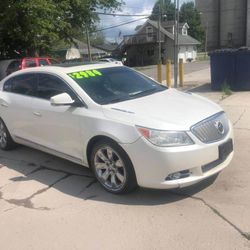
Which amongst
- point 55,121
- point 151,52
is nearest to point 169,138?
point 55,121

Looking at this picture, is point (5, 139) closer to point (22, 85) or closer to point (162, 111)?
point (22, 85)

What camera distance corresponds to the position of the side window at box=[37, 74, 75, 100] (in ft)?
19.6

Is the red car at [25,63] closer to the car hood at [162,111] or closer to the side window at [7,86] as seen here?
the side window at [7,86]

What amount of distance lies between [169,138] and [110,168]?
0.94 m

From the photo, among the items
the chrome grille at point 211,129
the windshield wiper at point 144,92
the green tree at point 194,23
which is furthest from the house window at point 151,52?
the chrome grille at point 211,129

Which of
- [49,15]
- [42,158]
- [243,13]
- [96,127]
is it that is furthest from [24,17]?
[243,13]

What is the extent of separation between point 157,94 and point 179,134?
139 cm

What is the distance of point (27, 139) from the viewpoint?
6.79 meters

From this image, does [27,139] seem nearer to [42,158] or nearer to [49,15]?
[42,158]

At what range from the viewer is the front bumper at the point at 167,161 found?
468cm

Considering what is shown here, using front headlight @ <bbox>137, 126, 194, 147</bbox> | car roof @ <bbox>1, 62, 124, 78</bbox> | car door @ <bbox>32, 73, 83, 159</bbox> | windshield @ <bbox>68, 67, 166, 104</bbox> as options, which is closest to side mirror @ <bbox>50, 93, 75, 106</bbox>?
car door @ <bbox>32, 73, 83, 159</bbox>

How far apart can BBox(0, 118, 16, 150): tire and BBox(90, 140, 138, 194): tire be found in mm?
2490

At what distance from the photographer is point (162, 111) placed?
5156 millimetres

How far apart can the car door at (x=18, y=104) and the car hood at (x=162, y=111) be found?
69.1 inches
